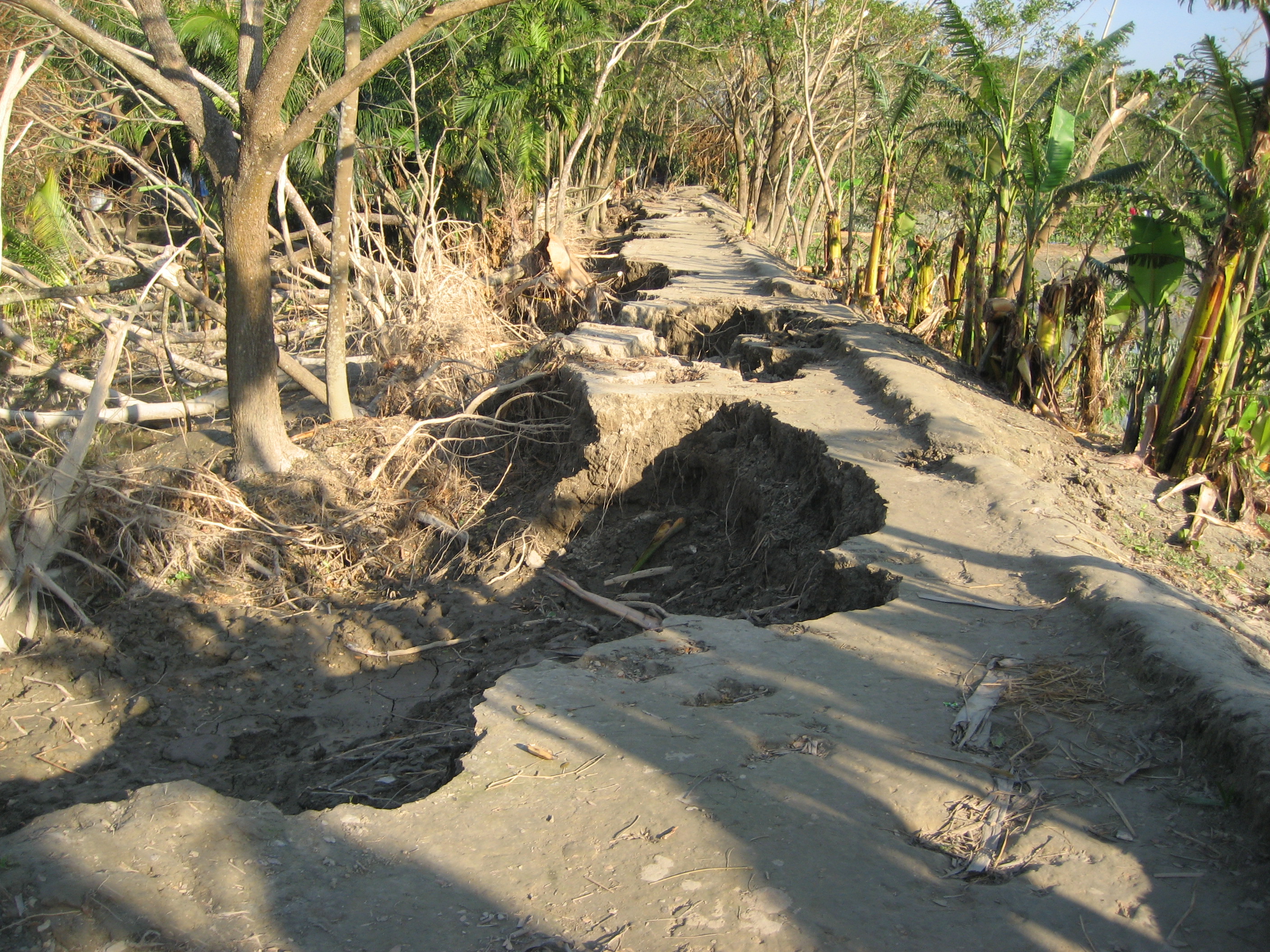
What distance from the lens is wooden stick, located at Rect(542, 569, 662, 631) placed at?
473 centimetres

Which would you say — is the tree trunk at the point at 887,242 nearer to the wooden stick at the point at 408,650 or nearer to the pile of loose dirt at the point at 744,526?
the pile of loose dirt at the point at 744,526

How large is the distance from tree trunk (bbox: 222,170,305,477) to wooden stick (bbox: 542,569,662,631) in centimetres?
227

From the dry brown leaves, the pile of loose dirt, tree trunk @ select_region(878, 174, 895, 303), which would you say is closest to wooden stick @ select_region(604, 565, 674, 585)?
the pile of loose dirt

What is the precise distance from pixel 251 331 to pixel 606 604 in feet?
10.2

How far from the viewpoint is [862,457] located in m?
5.41

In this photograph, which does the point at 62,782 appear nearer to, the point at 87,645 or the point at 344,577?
the point at 87,645

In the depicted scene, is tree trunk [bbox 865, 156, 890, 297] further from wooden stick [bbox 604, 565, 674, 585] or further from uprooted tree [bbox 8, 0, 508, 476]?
uprooted tree [bbox 8, 0, 508, 476]

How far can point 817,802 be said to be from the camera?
2814mm

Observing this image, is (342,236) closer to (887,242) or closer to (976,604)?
(976,604)

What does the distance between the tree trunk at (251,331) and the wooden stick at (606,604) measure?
2269mm

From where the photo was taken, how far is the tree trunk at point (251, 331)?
223 inches

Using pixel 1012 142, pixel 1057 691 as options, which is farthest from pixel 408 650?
pixel 1012 142

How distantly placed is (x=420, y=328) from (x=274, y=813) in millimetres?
6297

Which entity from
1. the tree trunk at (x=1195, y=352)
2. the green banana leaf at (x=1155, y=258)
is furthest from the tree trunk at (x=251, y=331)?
the tree trunk at (x=1195, y=352)
